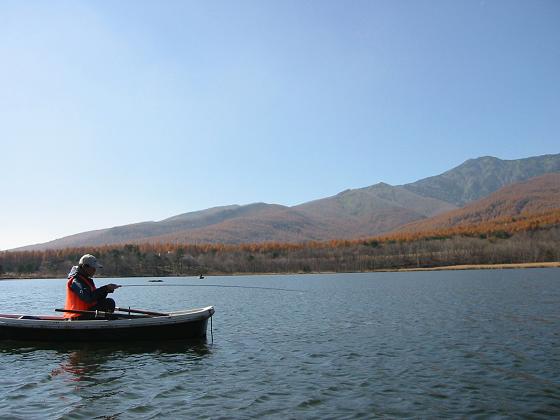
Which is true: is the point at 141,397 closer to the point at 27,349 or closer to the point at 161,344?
the point at 161,344

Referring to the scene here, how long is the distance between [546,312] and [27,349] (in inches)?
1248

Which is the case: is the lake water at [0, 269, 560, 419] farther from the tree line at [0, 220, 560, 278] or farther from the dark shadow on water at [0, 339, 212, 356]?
the tree line at [0, 220, 560, 278]

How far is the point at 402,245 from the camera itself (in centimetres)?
19700

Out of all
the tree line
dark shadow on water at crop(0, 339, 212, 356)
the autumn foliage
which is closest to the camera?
dark shadow on water at crop(0, 339, 212, 356)

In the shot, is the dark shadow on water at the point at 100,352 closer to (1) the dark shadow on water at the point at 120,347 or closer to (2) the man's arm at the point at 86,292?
(1) the dark shadow on water at the point at 120,347

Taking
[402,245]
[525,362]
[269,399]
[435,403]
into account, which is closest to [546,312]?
[525,362]

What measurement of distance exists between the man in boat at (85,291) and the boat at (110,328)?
0.56m

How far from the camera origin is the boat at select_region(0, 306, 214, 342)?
2255 centimetres

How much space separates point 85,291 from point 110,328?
208 cm

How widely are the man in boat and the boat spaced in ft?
1.82

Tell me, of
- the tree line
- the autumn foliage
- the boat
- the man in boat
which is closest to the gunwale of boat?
the boat

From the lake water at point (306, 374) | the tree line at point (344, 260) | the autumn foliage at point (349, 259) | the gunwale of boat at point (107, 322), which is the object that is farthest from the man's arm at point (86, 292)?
the autumn foliage at point (349, 259)

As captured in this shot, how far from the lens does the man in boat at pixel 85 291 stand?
22.5 m

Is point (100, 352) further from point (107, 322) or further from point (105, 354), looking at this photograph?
point (107, 322)
